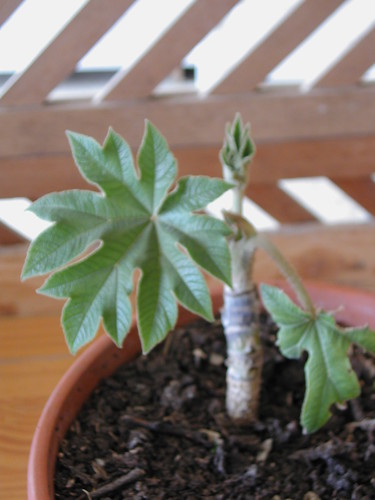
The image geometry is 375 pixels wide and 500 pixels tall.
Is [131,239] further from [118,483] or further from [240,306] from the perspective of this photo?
[118,483]

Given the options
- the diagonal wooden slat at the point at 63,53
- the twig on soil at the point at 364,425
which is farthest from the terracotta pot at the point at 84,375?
the diagonal wooden slat at the point at 63,53

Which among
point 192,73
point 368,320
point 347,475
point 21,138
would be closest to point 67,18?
point 21,138

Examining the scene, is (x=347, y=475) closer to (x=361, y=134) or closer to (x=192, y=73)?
(x=361, y=134)

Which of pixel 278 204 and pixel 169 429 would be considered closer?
pixel 169 429

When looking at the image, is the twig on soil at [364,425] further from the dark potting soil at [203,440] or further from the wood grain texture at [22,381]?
the wood grain texture at [22,381]

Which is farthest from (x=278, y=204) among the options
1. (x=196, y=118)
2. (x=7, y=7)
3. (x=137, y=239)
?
(x=137, y=239)
